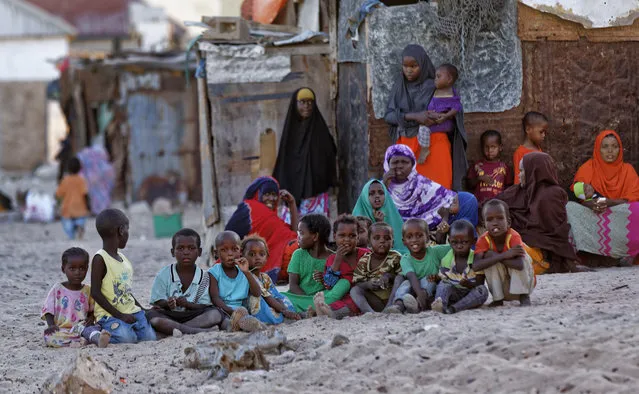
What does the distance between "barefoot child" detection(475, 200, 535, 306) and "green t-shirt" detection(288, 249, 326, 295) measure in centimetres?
117

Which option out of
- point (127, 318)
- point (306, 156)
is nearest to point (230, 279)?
point (127, 318)

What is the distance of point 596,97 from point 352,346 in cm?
527

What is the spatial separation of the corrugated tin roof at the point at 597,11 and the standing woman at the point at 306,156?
2.39 metres

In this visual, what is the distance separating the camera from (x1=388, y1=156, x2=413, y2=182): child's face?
840 cm

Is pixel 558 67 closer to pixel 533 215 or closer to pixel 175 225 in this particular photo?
pixel 533 215

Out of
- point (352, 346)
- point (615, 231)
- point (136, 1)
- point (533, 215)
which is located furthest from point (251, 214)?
point (136, 1)

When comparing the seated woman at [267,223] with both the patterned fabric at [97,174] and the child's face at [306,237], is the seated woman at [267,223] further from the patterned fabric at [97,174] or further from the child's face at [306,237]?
the patterned fabric at [97,174]

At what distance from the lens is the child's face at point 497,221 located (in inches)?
255

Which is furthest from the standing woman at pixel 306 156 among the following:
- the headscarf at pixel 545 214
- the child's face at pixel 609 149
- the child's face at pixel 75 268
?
the child's face at pixel 75 268

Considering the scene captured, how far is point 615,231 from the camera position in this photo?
8797 millimetres

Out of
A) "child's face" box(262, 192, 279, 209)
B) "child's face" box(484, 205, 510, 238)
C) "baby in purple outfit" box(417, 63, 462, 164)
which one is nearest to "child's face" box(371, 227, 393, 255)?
"child's face" box(484, 205, 510, 238)

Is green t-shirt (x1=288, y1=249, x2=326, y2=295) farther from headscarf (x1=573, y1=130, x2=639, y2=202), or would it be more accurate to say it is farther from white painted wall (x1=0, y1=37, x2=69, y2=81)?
white painted wall (x1=0, y1=37, x2=69, y2=81)

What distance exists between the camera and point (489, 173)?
30.2ft

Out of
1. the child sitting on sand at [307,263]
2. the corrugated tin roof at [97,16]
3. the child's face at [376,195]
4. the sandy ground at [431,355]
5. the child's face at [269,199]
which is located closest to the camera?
the sandy ground at [431,355]
